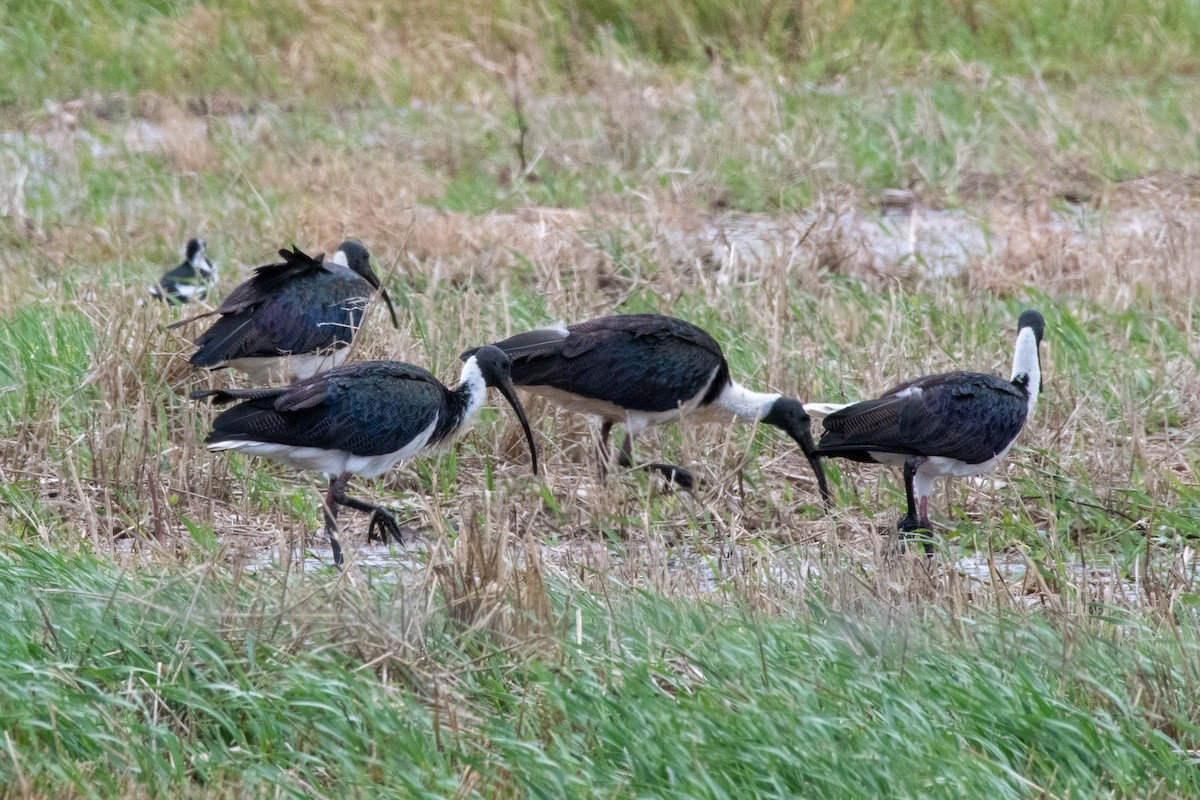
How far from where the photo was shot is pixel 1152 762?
12.9ft

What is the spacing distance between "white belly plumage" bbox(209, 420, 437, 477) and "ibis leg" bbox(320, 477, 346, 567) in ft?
0.25

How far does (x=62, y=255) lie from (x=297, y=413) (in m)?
4.23

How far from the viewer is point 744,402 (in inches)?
281

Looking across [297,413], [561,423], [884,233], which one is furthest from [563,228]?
[297,413]

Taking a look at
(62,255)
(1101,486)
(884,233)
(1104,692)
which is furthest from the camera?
(884,233)

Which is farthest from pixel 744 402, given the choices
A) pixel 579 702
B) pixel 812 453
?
pixel 579 702

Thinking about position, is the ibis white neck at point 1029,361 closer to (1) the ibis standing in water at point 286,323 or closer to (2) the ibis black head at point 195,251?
(1) the ibis standing in water at point 286,323

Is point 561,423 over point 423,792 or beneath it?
beneath

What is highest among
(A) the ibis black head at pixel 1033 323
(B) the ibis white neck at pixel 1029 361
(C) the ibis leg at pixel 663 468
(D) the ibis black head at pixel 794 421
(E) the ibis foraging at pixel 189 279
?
(A) the ibis black head at pixel 1033 323

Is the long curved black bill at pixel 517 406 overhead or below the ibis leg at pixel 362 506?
overhead

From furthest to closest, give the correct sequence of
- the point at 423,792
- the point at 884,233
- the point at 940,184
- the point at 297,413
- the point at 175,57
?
the point at 175,57, the point at 940,184, the point at 884,233, the point at 297,413, the point at 423,792

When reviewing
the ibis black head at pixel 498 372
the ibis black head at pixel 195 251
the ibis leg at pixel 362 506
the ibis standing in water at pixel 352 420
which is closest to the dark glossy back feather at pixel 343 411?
the ibis standing in water at pixel 352 420

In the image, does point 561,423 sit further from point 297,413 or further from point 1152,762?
point 1152,762

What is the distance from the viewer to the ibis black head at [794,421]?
684 centimetres
